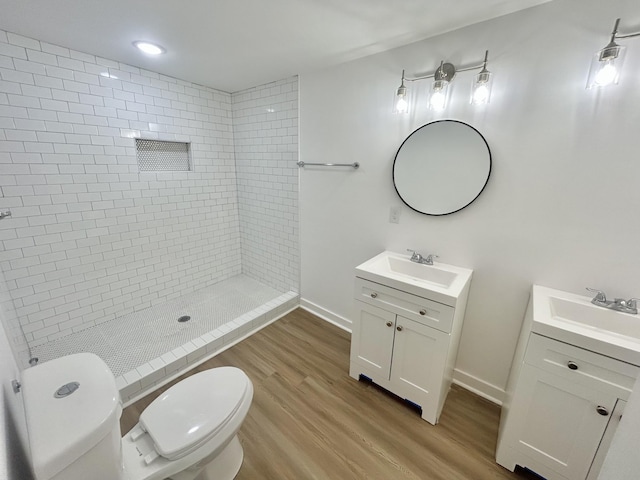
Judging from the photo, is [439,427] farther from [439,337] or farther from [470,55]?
[470,55]

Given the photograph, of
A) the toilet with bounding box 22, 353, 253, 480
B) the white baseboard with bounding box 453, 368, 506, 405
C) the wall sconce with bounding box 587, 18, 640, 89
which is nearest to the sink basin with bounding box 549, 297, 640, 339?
the white baseboard with bounding box 453, 368, 506, 405

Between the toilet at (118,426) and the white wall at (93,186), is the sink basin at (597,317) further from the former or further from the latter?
the white wall at (93,186)

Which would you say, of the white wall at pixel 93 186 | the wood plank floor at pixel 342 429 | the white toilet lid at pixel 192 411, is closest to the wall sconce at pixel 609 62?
the wood plank floor at pixel 342 429

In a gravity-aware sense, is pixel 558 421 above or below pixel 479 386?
above

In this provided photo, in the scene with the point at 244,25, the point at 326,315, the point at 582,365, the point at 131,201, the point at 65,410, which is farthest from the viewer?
→ the point at 326,315

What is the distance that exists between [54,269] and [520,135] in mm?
3420

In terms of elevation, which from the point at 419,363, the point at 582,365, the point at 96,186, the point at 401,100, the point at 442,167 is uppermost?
the point at 401,100

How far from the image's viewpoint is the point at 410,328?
63.6 inches

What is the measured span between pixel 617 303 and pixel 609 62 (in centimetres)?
114

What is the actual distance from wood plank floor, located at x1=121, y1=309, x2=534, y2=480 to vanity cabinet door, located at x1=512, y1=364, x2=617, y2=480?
228mm

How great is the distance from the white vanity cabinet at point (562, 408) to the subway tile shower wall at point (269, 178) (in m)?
2.06

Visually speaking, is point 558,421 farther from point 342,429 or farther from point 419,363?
point 342,429

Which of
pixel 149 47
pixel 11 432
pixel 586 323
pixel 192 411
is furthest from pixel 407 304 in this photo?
pixel 149 47

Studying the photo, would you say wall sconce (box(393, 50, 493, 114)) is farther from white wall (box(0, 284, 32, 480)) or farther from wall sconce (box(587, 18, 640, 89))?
white wall (box(0, 284, 32, 480))
